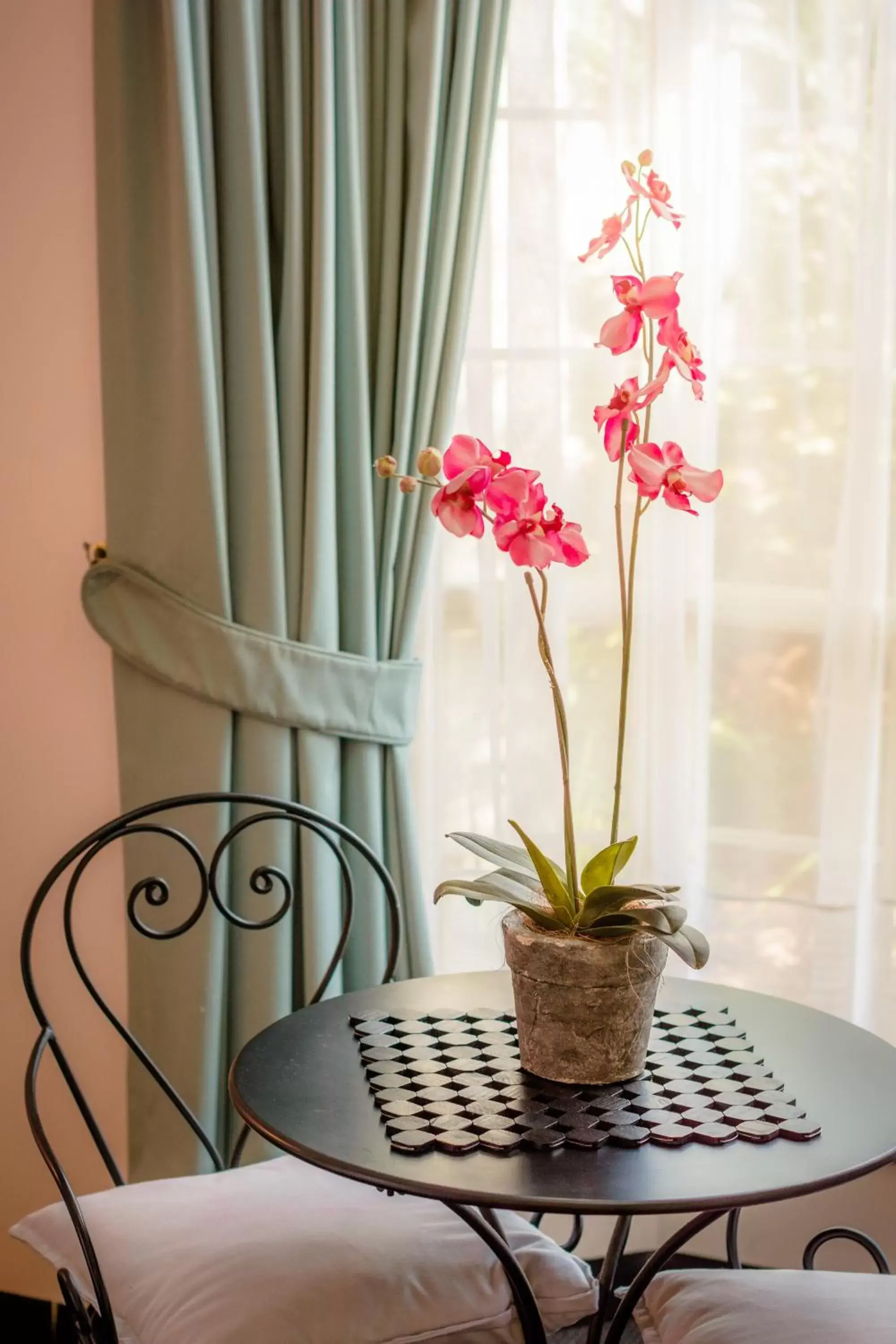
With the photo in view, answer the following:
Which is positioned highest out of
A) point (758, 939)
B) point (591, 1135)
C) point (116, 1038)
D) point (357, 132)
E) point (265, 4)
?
point (265, 4)

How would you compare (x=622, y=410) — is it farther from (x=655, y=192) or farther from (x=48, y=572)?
(x=48, y=572)

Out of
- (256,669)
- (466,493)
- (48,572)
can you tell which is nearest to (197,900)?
(256,669)

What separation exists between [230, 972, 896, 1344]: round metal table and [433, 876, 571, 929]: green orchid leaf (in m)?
0.21

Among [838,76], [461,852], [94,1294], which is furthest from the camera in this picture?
[461,852]

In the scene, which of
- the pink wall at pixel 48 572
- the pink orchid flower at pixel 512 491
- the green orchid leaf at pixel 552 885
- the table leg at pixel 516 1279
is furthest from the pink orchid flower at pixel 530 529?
the pink wall at pixel 48 572

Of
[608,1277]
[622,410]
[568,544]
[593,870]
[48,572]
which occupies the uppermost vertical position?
[622,410]

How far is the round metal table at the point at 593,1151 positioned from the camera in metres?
1.13

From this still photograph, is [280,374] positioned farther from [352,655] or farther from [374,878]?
[374,878]

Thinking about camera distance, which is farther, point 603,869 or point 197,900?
point 197,900

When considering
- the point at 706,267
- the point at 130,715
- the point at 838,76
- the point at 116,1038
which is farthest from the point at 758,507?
the point at 116,1038

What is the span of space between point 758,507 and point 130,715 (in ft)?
3.26

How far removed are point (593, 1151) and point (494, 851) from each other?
34 centimetres

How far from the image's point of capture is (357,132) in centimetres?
196

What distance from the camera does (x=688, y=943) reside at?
4.15ft
